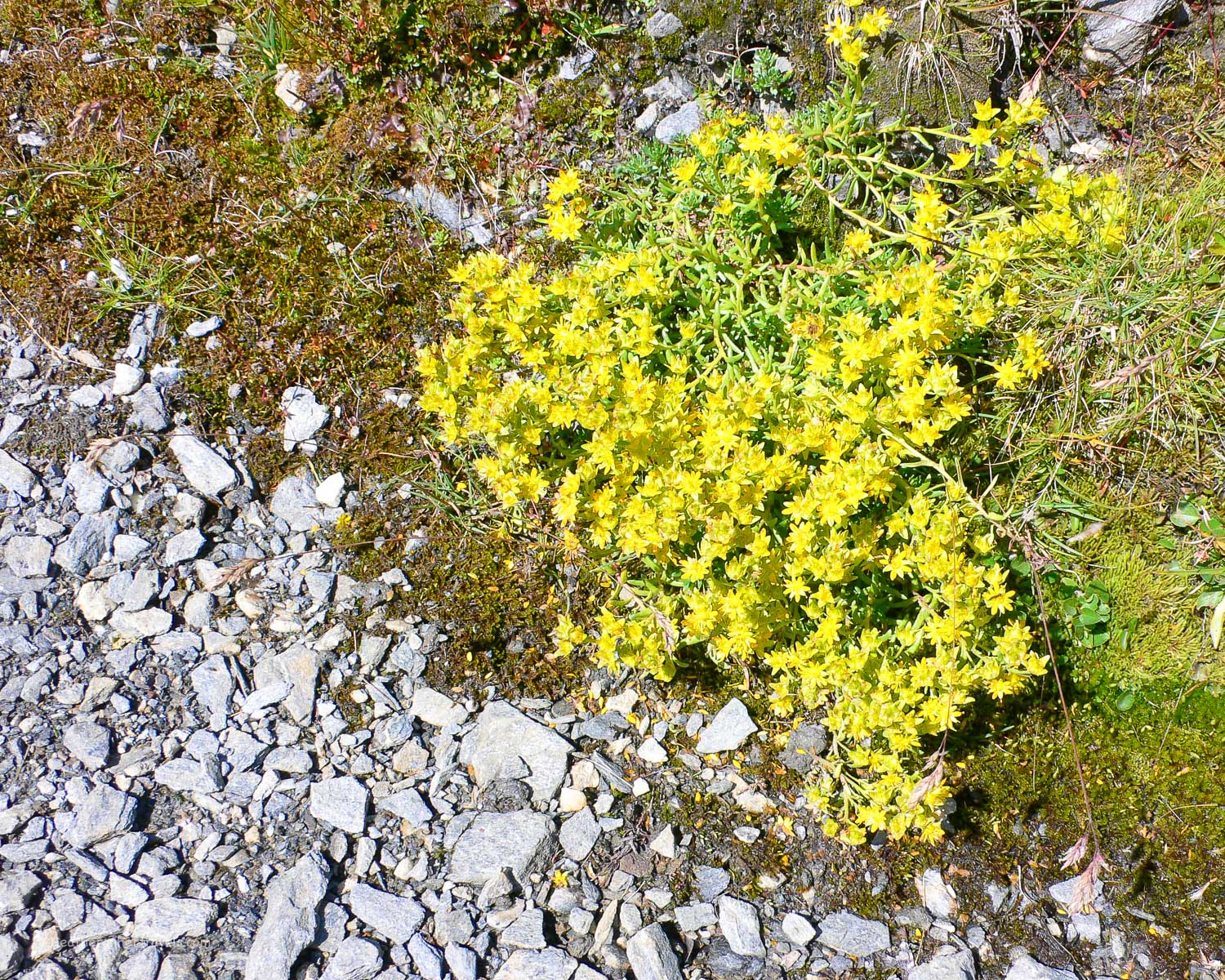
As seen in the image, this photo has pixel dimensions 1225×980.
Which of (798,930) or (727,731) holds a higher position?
(727,731)

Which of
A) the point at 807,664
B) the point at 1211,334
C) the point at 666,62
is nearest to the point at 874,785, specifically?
the point at 807,664

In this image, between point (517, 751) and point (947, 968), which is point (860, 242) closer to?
point (517, 751)

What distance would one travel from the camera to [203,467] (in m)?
3.35

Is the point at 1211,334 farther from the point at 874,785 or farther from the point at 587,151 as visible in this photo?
the point at 587,151

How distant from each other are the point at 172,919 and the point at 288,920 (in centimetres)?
30

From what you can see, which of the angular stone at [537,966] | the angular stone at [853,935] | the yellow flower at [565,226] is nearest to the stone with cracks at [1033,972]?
the angular stone at [853,935]

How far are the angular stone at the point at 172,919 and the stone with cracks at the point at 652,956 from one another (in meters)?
1.10

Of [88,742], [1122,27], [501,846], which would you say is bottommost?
[501,846]

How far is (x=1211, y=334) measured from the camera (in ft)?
9.70

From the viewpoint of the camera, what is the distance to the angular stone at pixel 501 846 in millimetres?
2555

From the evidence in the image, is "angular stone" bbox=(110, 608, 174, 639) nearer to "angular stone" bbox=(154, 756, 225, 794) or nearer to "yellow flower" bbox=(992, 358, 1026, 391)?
"angular stone" bbox=(154, 756, 225, 794)

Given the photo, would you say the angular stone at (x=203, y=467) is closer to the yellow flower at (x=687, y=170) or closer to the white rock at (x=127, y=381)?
the white rock at (x=127, y=381)

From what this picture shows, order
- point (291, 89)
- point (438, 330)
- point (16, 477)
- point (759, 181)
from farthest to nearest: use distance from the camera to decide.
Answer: point (291, 89) → point (438, 330) → point (16, 477) → point (759, 181)

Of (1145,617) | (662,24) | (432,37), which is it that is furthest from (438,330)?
(1145,617)
